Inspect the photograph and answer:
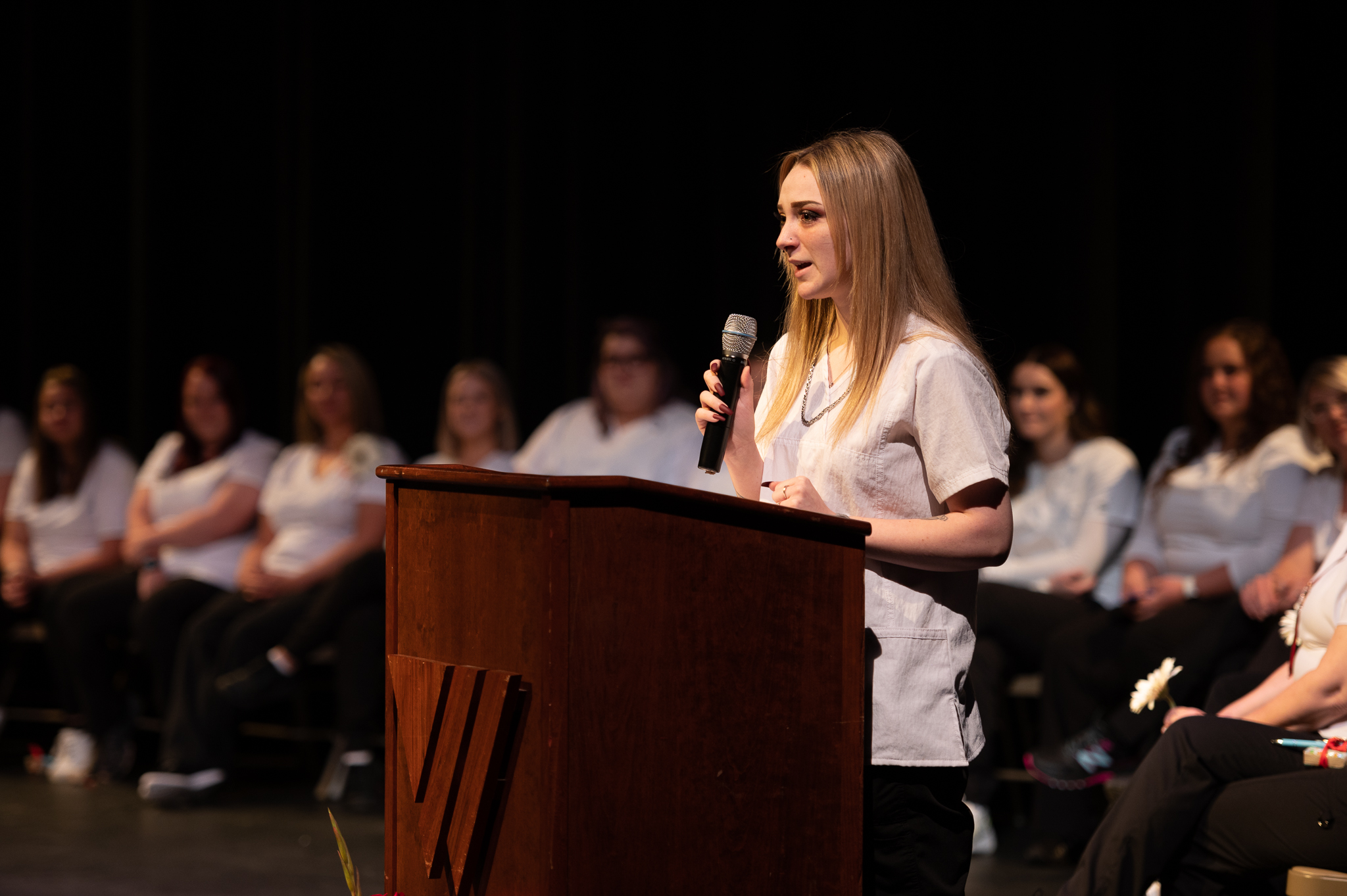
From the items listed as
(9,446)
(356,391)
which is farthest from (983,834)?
(9,446)

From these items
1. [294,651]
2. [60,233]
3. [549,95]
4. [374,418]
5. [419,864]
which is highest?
[549,95]

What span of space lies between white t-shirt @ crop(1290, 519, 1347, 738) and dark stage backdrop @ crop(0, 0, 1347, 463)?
155 centimetres

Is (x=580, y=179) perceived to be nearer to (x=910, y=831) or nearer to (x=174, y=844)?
(x=174, y=844)

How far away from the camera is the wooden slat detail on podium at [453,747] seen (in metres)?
1.33

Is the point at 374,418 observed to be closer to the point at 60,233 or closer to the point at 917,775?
the point at 60,233

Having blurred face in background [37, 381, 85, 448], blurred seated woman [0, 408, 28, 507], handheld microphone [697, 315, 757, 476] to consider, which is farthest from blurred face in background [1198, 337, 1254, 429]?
blurred seated woman [0, 408, 28, 507]

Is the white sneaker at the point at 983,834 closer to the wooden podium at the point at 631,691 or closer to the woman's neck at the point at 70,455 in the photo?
the wooden podium at the point at 631,691

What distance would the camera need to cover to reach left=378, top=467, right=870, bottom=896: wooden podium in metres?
1.28

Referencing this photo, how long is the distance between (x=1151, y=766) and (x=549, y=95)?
378 cm

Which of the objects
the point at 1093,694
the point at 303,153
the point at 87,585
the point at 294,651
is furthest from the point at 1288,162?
the point at 87,585

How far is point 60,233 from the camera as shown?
20.0 feet

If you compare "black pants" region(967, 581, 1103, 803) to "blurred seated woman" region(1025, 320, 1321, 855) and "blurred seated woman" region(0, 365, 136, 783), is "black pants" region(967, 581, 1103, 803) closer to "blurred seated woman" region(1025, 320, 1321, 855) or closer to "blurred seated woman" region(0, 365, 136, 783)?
"blurred seated woman" region(1025, 320, 1321, 855)

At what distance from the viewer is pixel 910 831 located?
155 cm

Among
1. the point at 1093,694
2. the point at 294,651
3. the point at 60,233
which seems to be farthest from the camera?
the point at 60,233
